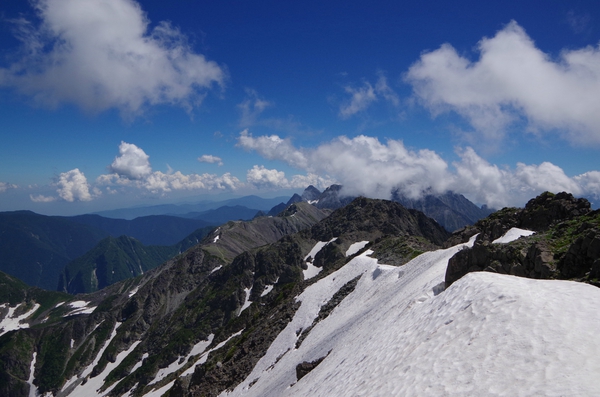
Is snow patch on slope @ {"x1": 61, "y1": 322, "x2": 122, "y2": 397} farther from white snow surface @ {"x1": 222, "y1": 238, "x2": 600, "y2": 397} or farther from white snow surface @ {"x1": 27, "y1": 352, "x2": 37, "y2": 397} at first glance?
white snow surface @ {"x1": 222, "y1": 238, "x2": 600, "y2": 397}

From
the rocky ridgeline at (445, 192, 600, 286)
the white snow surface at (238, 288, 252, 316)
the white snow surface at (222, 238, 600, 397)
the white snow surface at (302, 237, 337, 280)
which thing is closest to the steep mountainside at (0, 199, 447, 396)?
the white snow surface at (238, 288, 252, 316)

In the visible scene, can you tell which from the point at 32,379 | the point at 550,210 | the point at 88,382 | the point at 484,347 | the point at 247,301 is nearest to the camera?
the point at 484,347

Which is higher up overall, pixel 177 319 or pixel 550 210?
pixel 550 210

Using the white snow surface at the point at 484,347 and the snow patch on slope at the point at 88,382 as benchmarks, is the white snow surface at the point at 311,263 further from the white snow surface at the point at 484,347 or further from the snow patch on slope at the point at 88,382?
the white snow surface at the point at 484,347

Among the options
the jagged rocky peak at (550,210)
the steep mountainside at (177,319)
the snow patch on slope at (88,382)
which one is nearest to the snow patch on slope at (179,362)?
the steep mountainside at (177,319)

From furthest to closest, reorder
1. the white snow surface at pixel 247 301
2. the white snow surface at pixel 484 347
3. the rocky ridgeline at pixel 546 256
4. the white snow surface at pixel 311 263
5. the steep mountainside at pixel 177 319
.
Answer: the white snow surface at pixel 247 301 → the white snow surface at pixel 311 263 → the steep mountainside at pixel 177 319 → the rocky ridgeline at pixel 546 256 → the white snow surface at pixel 484 347

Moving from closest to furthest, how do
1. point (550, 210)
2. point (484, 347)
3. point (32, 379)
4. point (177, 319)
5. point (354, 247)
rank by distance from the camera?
point (484, 347)
point (550, 210)
point (354, 247)
point (177, 319)
point (32, 379)

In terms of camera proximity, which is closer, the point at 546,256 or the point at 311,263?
the point at 546,256

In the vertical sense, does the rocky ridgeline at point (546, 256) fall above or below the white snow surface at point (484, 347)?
above

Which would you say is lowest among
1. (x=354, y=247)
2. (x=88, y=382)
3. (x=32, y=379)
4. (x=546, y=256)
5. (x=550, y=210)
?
(x=32, y=379)

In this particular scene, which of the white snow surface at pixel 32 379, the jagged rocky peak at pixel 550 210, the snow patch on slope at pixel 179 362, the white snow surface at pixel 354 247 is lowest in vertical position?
the white snow surface at pixel 32 379

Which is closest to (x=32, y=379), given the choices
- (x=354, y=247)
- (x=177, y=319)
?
(x=177, y=319)

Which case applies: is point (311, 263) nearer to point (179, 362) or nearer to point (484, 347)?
point (179, 362)

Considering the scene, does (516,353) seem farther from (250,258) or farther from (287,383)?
(250,258)
